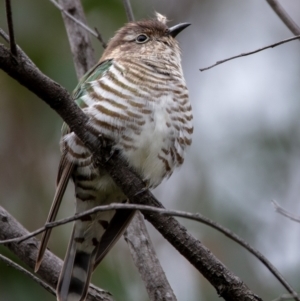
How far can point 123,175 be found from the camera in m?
3.39

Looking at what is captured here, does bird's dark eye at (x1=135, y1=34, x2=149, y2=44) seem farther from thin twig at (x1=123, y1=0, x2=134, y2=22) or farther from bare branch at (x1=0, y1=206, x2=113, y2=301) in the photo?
bare branch at (x1=0, y1=206, x2=113, y2=301)

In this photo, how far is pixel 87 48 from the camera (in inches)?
190

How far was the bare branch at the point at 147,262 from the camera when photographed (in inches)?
143

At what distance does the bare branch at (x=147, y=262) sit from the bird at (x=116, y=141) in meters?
0.18

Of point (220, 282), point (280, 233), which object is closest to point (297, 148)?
point (280, 233)

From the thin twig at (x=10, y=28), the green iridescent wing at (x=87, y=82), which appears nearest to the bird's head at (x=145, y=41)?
the green iridescent wing at (x=87, y=82)

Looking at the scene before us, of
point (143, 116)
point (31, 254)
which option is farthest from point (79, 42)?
point (31, 254)

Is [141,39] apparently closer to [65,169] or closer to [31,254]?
[65,169]

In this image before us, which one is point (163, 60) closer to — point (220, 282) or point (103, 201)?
point (103, 201)

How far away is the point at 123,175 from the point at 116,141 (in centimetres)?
26

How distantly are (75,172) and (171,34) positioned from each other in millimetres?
1381

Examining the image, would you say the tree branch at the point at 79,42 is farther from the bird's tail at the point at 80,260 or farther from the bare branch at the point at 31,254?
the bare branch at the point at 31,254

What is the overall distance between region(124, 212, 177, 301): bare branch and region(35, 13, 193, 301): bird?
0.58 ft

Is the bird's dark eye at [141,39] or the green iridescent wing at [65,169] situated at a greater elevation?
the bird's dark eye at [141,39]
